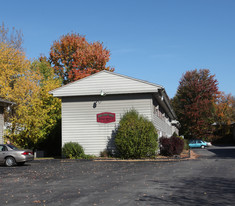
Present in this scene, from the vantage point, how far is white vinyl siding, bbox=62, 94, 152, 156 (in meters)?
24.3

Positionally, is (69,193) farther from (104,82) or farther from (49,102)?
(49,102)

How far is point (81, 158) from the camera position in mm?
23875

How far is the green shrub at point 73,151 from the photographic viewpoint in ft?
78.7

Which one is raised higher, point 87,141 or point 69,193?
point 87,141

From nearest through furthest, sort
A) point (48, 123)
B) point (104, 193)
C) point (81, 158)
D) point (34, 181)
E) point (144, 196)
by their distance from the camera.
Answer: point (144, 196) < point (104, 193) < point (34, 181) < point (81, 158) < point (48, 123)

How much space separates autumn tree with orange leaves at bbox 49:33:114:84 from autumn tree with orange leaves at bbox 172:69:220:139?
15.6 m

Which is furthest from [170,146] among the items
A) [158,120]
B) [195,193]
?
[195,193]

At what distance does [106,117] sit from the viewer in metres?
24.6

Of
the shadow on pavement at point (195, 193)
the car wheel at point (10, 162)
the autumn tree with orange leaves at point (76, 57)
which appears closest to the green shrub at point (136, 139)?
the car wheel at point (10, 162)

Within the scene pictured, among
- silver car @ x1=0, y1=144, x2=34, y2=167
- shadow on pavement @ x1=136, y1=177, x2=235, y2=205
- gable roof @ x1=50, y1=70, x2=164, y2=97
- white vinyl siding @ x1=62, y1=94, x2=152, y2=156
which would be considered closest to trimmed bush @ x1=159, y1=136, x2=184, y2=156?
white vinyl siding @ x1=62, y1=94, x2=152, y2=156

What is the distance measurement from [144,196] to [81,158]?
15921 mm

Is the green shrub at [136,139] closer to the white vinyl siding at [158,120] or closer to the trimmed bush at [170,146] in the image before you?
the trimmed bush at [170,146]

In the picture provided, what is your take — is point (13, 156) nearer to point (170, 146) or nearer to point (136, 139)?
point (136, 139)

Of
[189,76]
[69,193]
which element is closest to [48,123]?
[69,193]
